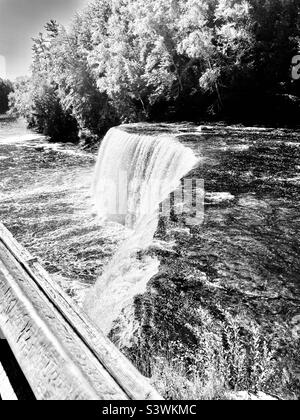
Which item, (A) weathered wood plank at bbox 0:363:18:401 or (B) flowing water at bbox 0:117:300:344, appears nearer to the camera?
(A) weathered wood plank at bbox 0:363:18:401

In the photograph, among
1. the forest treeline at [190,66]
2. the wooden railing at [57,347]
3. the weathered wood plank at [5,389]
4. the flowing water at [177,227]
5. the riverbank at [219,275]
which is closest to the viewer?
the wooden railing at [57,347]

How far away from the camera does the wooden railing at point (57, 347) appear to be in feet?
3.38

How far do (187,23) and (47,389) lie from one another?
26329 millimetres

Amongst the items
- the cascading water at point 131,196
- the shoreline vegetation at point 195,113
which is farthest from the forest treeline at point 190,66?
the cascading water at point 131,196

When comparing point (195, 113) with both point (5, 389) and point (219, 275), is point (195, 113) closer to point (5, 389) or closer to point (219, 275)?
point (219, 275)

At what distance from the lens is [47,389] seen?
105 cm

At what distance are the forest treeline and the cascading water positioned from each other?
9214mm

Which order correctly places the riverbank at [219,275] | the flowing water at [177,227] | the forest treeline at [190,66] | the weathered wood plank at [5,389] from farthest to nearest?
the forest treeline at [190,66] → the flowing water at [177,227] → the riverbank at [219,275] → the weathered wood plank at [5,389]

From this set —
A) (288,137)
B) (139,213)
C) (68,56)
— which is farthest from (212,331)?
(68,56)

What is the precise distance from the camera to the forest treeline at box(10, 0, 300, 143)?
22.0 m

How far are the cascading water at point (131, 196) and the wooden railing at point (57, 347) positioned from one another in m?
2.93

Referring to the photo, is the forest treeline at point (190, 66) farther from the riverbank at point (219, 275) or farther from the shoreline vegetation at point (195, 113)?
the riverbank at point (219, 275)

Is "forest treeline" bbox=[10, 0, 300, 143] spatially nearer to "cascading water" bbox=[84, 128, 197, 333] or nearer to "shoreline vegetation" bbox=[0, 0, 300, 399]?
"shoreline vegetation" bbox=[0, 0, 300, 399]

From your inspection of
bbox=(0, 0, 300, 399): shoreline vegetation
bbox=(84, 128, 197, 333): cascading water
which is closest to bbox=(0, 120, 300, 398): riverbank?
bbox=(0, 0, 300, 399): shoreline vegetation
